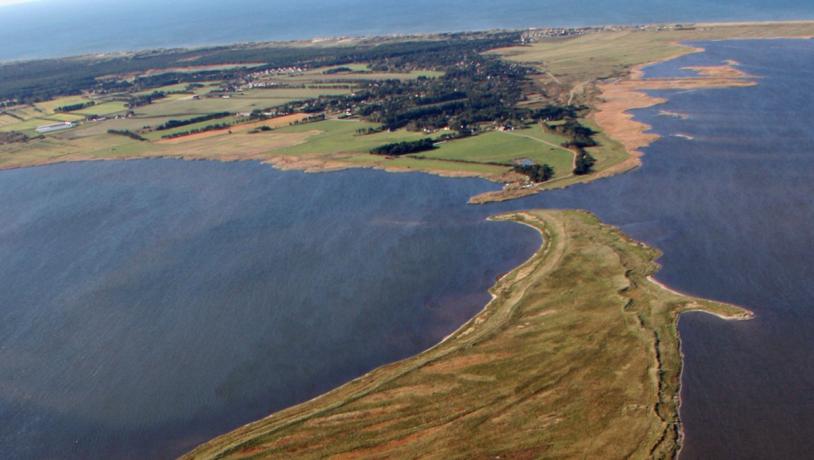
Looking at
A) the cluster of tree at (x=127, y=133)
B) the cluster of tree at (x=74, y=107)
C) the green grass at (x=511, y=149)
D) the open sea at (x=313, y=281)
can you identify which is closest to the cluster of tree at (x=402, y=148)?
the green grass at (x=511, y=149)

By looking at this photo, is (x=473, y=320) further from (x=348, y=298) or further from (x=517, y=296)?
(x=348, y=298)

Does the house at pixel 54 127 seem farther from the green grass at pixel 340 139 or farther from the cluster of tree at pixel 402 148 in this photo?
the cluster of tree at pixel 402 148

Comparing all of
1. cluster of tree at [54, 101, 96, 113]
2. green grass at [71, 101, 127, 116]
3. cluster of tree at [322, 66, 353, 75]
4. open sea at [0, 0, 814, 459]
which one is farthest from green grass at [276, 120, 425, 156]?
cluster of tree at [54, 101, 96, 113]

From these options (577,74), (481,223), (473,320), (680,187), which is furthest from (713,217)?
(577,74)

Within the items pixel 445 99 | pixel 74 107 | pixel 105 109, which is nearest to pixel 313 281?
pixel 445 99

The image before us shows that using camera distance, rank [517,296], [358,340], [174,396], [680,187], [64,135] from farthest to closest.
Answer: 1. [64,135]
2. [680,187]
3. [517,296]
4. [358,340]
5. [174,396]

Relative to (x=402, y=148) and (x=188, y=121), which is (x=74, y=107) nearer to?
(x=188, y=121)
